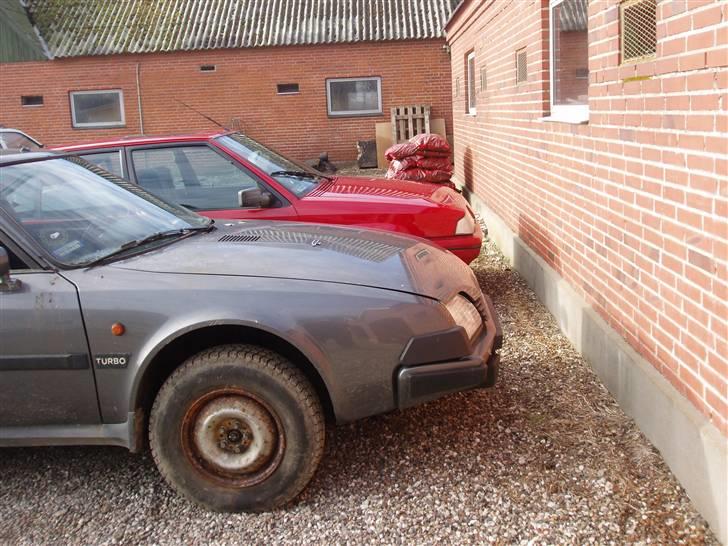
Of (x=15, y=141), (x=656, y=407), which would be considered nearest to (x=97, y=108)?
(x=15, y=141)

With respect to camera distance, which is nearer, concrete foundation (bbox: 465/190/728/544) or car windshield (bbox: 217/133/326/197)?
concrete foundation (bbox: 465/190/728/544)

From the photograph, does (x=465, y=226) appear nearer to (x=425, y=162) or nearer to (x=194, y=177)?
(x=194, y=177)

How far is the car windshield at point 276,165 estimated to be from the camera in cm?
640

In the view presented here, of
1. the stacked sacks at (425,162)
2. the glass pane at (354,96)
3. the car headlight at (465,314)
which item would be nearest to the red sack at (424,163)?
the stacked sacks at (425,162)

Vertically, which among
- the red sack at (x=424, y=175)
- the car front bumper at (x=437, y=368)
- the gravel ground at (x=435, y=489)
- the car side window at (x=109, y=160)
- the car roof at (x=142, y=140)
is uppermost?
the car roof at (x=142, y=140)

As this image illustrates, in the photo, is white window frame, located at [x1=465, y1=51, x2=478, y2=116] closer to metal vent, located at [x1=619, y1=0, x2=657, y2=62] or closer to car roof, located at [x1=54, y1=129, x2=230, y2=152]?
car roof, located at [x1=54, y1=129, x2=230, y2=152]

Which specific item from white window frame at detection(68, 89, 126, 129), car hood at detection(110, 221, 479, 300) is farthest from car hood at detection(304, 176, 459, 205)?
white window frame at detection(68, 89, 126, 129)

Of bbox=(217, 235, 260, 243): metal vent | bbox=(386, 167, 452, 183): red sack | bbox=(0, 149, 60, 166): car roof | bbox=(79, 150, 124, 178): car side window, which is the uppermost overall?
bbox=(0, 149, 60, 166): car roof

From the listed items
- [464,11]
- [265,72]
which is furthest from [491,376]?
[265,72]

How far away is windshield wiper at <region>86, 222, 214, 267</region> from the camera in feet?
11.8

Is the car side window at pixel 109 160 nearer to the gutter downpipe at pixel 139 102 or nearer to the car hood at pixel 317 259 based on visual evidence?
the car hood at pixel 317 259

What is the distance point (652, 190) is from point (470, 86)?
9.92m

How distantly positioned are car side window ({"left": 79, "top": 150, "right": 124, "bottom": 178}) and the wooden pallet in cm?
1506

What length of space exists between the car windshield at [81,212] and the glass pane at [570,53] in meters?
2.83
